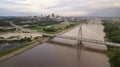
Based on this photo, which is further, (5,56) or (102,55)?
(102,55)

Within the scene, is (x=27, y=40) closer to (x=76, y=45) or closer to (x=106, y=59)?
(x=76, y=45)

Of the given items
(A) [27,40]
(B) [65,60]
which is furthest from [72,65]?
(A) [27,40]

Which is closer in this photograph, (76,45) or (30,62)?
(30,62)

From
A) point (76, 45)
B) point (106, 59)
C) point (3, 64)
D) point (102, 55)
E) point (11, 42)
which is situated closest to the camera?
point (3, 64)

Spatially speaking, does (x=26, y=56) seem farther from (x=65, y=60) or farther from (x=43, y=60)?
(x=65, y=60)

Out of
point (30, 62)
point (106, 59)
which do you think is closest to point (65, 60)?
point (30, 62)

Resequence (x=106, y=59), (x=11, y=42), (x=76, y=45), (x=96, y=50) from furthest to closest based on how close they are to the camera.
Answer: (x=11, y=42) → (x=76, y=45) → (x=96, y=50) → (x=106, y=59)

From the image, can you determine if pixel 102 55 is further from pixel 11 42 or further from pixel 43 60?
pixel 11 42

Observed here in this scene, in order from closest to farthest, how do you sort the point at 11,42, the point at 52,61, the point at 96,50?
1. the point at 52,61
2. the point at 96,50
3. the point at 11,42

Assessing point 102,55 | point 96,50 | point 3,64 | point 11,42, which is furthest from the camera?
point 11,42
